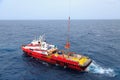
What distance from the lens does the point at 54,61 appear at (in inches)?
1853

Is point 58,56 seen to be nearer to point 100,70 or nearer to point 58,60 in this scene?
point 58,60

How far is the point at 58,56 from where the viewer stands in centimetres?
4628

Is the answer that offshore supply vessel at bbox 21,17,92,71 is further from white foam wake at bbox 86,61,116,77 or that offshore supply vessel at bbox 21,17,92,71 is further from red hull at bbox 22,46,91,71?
white foam wake at bbox 86,61,116,77

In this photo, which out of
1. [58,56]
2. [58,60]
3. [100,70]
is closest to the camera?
[100,70]

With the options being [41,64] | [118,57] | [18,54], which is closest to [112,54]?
[118,57]

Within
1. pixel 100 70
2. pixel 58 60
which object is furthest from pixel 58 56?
pixel 100 70

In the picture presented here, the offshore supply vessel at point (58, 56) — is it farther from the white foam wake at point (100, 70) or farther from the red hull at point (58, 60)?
the white foam wake at point (100, 70)

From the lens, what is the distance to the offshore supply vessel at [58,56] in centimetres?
4319

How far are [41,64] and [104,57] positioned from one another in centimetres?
2493

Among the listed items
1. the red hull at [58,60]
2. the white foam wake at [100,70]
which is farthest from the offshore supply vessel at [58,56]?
the white foam wake at [100,70]

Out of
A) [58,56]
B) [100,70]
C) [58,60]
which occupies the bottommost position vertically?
[100,70]

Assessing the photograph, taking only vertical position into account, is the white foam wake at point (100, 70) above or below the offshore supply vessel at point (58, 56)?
below

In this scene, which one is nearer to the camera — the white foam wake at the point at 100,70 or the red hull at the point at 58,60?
the white foam wake at the point at 100,70

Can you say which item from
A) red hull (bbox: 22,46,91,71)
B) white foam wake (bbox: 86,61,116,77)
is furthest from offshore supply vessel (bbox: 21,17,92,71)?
white foam wake (bbox: 86,61,116,77)
